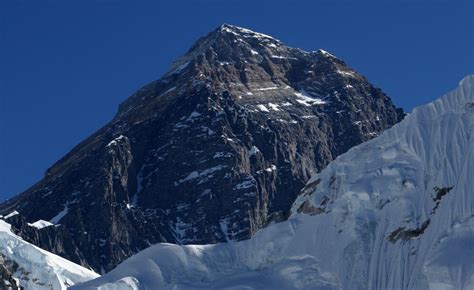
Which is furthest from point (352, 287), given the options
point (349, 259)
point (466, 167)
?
point (466, 167)

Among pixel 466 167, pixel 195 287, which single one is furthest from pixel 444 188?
pixel 195 287

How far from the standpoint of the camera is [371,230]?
16412 cm

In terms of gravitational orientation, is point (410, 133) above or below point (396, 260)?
above

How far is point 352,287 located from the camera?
159m

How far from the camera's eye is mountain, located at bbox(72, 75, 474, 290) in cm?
15512

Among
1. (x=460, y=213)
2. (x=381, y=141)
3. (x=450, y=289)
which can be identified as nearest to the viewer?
(x=450, y=289)

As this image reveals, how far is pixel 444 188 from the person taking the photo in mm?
158625

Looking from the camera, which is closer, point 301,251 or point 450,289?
point 450,289

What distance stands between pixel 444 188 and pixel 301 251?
18824 millimetres

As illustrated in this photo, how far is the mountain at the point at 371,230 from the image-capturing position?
15512cm

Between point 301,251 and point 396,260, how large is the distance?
1439cm

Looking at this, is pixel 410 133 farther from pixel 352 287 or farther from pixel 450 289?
pixel 450 289

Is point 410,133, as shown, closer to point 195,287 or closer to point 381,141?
point 381,141

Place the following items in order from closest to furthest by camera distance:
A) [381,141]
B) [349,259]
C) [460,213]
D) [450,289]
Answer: [450,289] < [460,213] < [349,259] < [381,141]
